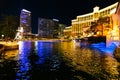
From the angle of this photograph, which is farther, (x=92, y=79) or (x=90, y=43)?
(x=90, y=43)

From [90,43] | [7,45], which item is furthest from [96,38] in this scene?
[7,45]

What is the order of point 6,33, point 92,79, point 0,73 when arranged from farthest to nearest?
point 6,33 < point 0,73 < point 92,79

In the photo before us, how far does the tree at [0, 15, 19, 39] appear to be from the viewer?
9250cm

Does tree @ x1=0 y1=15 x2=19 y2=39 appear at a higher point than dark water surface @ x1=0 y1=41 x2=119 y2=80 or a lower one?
higher

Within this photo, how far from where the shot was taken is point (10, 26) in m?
93.9

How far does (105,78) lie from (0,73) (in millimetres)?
11806

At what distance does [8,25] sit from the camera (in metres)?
93.4

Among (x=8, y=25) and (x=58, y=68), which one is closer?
(x=58, y=68)

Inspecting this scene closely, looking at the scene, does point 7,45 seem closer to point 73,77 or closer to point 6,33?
point 6,33

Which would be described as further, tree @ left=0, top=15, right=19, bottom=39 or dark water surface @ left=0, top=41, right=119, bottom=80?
tree @ left=0, top=15, right=19, bottom=39

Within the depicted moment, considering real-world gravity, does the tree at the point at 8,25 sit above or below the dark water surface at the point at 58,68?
above

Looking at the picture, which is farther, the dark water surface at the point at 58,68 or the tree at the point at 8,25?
the tree at the point at 8,25

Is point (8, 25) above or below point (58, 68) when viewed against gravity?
above

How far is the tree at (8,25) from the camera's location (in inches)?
3642
